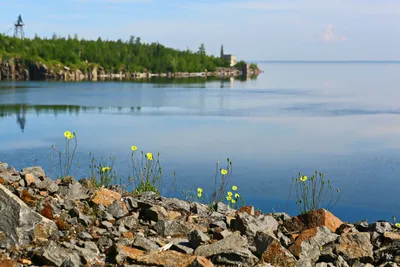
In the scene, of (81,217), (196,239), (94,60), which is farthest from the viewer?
(94,60)

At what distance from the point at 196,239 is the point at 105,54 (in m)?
106

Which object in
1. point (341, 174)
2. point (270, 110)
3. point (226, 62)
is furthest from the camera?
point (226, 62)

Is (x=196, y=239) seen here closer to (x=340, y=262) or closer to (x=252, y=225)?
(x=252, y=225)

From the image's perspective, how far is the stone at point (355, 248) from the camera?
6.36 m

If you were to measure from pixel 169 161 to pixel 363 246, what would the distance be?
39.2 ft

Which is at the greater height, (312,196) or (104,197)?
(104,197)

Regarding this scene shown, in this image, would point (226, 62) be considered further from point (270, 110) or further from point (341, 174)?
point (341, 174)

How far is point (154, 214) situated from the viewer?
6.88 metres

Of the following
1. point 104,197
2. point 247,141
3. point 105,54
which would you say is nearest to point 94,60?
point 105,54

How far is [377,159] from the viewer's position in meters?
19.1

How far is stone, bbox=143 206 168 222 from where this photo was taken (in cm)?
687

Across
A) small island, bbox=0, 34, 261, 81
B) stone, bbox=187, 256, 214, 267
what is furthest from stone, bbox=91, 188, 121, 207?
small island, bbox=0, 34, 261, 81

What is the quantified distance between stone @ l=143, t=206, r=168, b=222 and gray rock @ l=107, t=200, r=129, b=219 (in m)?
0.23

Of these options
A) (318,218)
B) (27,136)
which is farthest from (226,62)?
(318,218)
